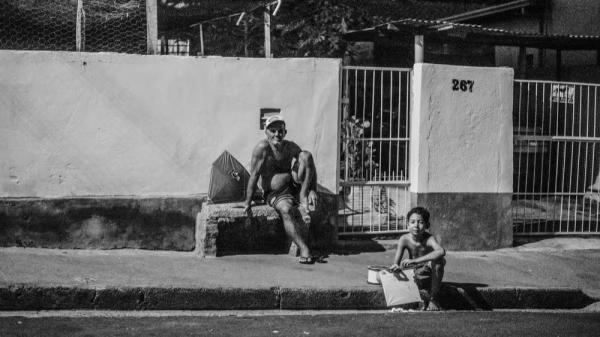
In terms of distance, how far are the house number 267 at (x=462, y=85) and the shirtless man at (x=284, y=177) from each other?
2.25 metres

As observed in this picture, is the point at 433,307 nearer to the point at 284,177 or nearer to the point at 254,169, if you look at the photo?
the point at 284,177

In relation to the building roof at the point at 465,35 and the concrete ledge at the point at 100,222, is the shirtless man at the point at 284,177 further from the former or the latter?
the building roof at the point at 465,35

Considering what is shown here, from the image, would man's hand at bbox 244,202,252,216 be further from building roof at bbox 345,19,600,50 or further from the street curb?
building roof at bbox 345,19,600,50

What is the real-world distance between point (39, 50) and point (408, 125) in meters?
4.34

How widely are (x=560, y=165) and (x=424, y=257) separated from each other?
460 centimetres

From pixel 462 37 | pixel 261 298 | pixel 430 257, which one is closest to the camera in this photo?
pixel 261 298

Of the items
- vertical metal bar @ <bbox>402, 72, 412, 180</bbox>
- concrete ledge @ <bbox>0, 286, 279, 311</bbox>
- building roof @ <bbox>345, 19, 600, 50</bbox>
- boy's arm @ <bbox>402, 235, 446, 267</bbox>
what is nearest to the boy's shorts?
boy's arm @ <bbox>402, 235, 446, 267</bbox>

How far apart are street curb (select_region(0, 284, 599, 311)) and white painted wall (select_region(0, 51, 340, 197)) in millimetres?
2027

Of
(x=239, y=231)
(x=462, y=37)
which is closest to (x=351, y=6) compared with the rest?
(x=462, y=37)

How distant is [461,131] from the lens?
9.77 m

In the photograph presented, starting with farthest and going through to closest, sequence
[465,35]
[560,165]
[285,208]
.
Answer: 1. [560,165]
2. [465,35]
3. [285,208]

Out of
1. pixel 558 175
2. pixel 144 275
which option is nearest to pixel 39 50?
pixel 144 275

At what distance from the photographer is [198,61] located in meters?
8.83

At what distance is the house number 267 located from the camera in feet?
31.9
